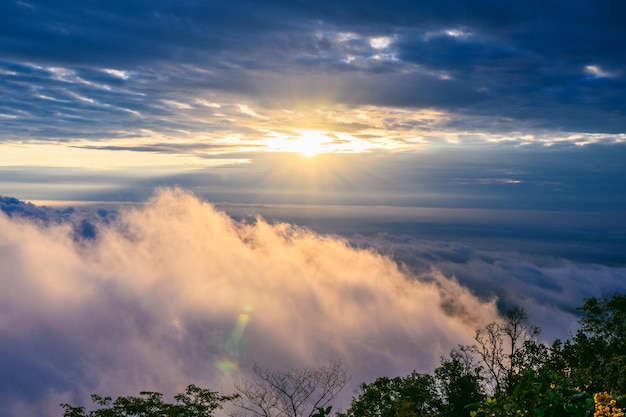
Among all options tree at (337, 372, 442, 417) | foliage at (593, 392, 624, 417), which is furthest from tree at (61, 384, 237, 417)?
foliage at (593, 392, 624, 417)

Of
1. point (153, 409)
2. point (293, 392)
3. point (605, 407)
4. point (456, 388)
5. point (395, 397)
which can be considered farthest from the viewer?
point (293, 392)

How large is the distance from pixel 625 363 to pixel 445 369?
1731 centimetres

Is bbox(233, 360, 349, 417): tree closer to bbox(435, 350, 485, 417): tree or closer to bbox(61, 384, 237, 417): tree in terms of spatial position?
bbox(61, 384, 237, 417): tree

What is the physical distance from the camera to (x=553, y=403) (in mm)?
11945

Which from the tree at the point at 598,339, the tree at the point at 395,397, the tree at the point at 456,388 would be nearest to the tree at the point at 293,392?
the tree at the point at 395,397

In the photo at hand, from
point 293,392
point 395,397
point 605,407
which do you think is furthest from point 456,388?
point 293,392

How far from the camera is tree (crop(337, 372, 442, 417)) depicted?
3862 cm

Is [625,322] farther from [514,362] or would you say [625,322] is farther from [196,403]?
[196,403]

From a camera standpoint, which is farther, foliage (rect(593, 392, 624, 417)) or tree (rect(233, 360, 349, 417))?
tree (rect(233, 360, 349, 417))

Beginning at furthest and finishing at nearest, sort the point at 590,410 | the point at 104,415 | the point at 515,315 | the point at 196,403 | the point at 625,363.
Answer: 1. the point at 515,315
2. the point at 196,403
3. the point at 104,415
4. the point at 625,363
5. the point at 590,410

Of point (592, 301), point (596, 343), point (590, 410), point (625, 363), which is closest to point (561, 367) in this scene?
point (596, 343)

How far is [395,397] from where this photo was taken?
4141cm

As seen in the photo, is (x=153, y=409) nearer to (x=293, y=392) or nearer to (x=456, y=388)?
(x=456, y=388)

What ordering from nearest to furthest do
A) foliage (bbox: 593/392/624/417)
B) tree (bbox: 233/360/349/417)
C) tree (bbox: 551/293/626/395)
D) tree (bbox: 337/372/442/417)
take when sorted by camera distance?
foliage (bbox: 593/392/624/417) < tree (bbox: 337/372/442/417) < tree (bbox: 551/293/626/395) < tree (bbox: 233/360/349/417)
